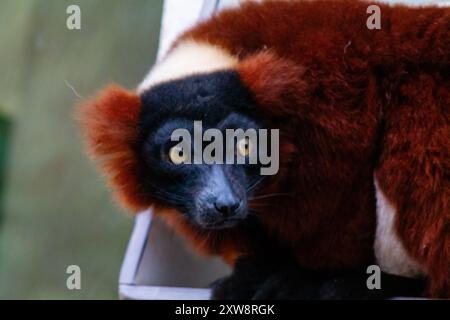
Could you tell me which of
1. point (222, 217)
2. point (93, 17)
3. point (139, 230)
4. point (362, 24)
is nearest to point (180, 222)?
point (139, 230)

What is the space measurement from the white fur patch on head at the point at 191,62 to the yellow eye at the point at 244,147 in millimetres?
212

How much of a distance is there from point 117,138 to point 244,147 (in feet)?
1.12

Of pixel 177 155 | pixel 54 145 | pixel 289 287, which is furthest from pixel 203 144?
pixel 54 145

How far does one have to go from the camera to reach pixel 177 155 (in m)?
1.87

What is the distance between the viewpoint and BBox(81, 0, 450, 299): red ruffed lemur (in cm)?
179

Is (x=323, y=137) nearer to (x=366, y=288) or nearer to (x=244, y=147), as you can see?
(x=244, y=147)

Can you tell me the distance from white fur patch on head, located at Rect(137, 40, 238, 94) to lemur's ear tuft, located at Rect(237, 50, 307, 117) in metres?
0.09

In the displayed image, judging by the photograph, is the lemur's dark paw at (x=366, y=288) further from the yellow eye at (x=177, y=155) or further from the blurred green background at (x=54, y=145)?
the blurred green background at (x=54, y=145)

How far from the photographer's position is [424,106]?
1801mm

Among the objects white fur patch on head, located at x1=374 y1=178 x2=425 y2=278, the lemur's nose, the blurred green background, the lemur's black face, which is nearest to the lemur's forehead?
the lemur's black face

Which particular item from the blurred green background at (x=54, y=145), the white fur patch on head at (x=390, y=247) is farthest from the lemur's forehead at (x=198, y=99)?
the blurred green background at (x=54, y=145)

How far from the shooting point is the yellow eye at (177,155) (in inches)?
73.2
